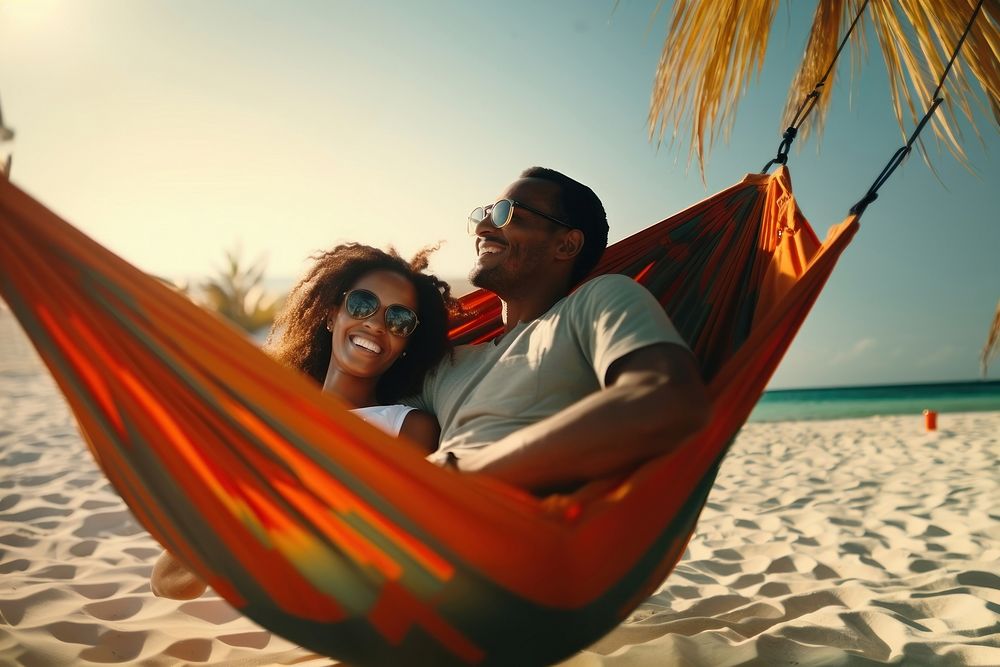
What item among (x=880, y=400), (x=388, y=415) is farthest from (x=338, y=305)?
(x=880, y=400)

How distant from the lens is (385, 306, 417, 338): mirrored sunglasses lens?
1772mm

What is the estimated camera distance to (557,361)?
1236 millimetres

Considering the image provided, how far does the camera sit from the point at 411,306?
1.85 meters

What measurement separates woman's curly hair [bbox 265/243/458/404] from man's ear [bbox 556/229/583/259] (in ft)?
1.45

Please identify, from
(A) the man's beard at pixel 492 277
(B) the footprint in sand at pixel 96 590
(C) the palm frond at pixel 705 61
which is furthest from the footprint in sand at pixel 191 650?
(C) the palm frond at pixel 705 61

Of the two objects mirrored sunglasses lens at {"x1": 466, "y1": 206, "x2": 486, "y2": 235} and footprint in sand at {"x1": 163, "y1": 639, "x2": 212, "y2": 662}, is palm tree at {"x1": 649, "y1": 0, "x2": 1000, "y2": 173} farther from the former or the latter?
footprint in sand at {"x1": 163, "y1": 639, "x2": 212, "y2": 662}

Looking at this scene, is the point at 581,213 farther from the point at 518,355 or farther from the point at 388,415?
the point at 388,415

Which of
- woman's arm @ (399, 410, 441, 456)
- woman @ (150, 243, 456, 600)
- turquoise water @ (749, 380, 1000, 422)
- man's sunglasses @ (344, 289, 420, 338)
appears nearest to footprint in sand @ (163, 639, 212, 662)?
woman @ (150, 243, 456, 600)

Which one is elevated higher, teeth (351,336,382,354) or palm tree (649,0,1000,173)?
palm tree (649,0,1000,173)

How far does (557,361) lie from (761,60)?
2190 mm

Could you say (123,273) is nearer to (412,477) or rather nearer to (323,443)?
(323,443)

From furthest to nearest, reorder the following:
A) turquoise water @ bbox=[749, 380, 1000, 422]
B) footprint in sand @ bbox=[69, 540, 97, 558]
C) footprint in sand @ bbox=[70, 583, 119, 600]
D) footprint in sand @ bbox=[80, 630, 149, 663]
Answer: turquoise water @ bbox=[749, 380, 1000, 422] < footprint in sand @ bbox=[69, 540, 97, 558] < footprint in sand @ bbox=[70, 583, 119, 600] < footprint in sand @ bbox=[80, 630, 149, 663]

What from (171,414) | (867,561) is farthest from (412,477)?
(867,561)

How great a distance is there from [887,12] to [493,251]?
2217mm
